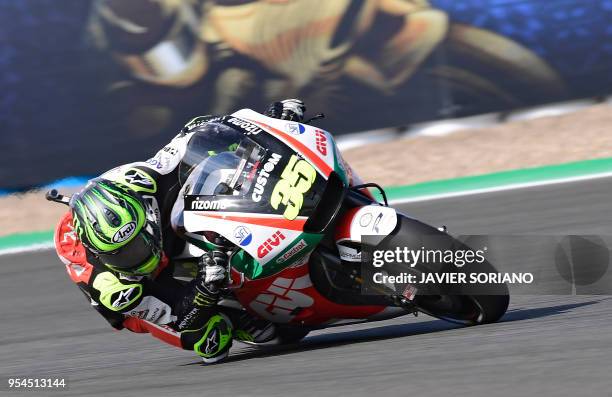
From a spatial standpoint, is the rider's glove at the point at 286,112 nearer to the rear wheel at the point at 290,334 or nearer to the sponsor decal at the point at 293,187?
the sponsor decal at the point at 293,187

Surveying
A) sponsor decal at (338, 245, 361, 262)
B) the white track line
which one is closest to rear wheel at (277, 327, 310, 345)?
sponsor decal at (338, 245, 361, 262)

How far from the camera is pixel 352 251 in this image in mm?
5316

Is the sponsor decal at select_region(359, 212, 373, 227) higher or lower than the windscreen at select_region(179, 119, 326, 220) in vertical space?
higher

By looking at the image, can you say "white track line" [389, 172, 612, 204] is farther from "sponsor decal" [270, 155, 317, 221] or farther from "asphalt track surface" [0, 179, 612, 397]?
"sponsor decal" [270, 155, 317, 221]

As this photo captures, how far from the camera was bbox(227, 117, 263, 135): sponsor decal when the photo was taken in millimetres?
5496

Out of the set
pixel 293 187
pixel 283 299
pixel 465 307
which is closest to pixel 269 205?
pixel 293 187

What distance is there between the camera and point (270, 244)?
5.28 metres

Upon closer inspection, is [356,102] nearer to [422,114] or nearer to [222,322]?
[422,114]

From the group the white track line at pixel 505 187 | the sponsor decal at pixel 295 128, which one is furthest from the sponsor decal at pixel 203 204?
the white track line at pixel 505 187

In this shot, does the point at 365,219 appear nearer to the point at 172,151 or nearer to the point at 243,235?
the point at 243,235

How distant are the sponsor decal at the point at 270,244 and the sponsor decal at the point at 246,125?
1.84 feet

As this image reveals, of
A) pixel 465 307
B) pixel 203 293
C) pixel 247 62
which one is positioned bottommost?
pixel 203 293

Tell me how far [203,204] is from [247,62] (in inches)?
264

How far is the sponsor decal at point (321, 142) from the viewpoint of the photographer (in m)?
5.38
